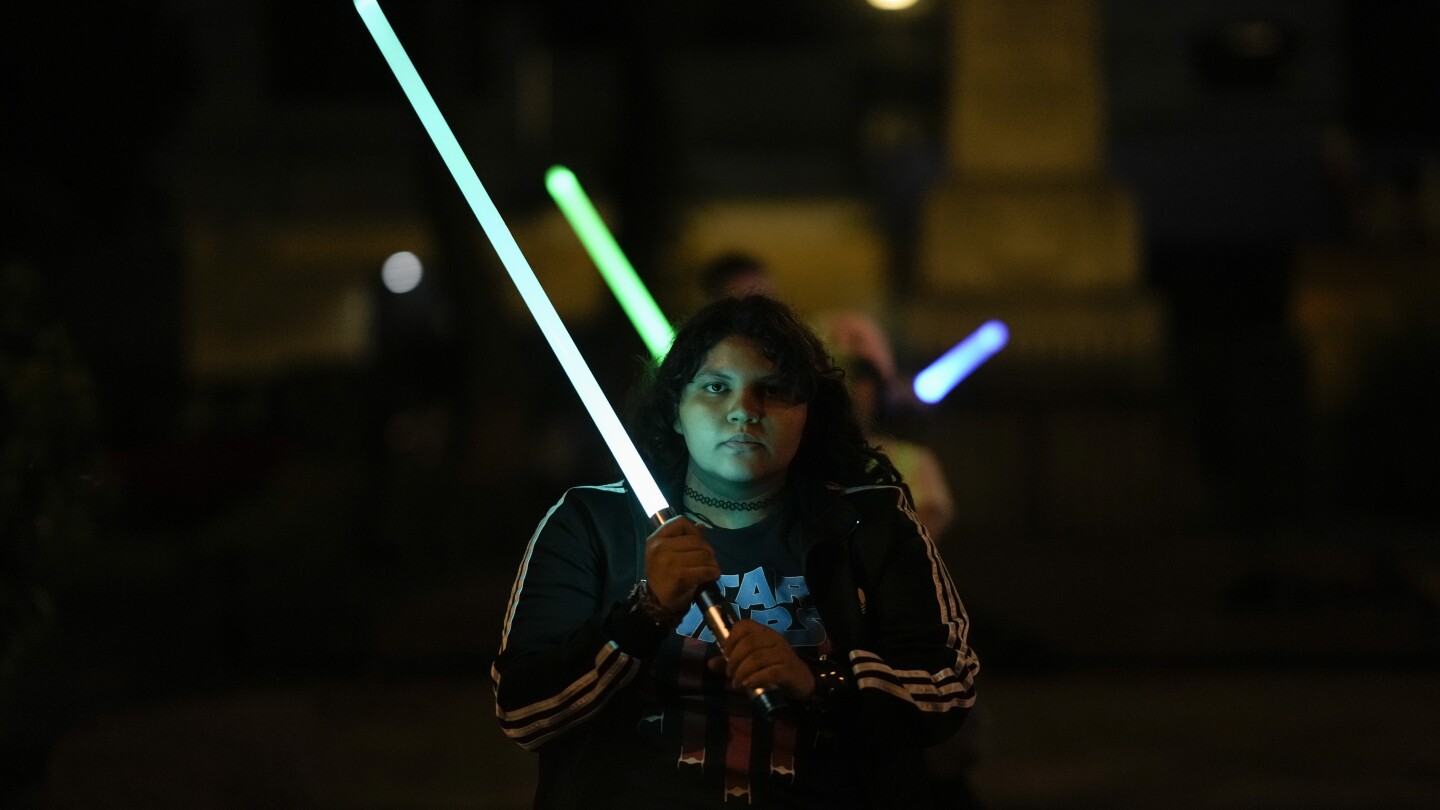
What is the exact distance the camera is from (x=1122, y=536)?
34.7ft

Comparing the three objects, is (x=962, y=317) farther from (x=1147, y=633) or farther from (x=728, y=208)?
(x=728, y=208)

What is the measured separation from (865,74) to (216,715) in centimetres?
2270

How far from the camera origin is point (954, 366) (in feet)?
15.2

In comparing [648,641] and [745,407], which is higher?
[745,407]

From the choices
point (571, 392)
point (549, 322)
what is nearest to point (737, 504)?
point (549, 322)

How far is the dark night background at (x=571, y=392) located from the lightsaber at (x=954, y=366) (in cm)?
31

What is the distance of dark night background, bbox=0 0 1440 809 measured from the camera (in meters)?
6.35

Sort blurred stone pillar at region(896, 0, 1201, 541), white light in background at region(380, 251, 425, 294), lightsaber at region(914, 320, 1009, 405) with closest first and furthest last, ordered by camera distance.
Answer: lightsaber at region(914, 320, 1009, 405)
blurred stone pillar at region(896, 0, 1201, 541)
white light in background at region(380, 251, 425, 294)

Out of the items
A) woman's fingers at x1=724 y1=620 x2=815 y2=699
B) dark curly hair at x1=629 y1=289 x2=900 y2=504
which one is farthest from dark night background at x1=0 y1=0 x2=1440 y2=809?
woman's fingers at x1=724 y1=620 x2=815 y2=699

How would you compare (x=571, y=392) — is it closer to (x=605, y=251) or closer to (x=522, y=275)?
(x=605, y=251)

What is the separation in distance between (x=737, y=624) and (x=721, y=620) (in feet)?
0.08

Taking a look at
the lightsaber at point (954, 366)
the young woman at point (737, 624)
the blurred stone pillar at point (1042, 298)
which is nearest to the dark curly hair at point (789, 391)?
the young woman at point (737, 624)

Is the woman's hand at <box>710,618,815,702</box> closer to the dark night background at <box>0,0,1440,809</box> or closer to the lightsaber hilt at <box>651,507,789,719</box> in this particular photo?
the lightsaber hilt at <box>651,507,789,719</box>

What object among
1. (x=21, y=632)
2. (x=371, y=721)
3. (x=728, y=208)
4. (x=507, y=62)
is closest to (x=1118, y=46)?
(x=728, y=208)
